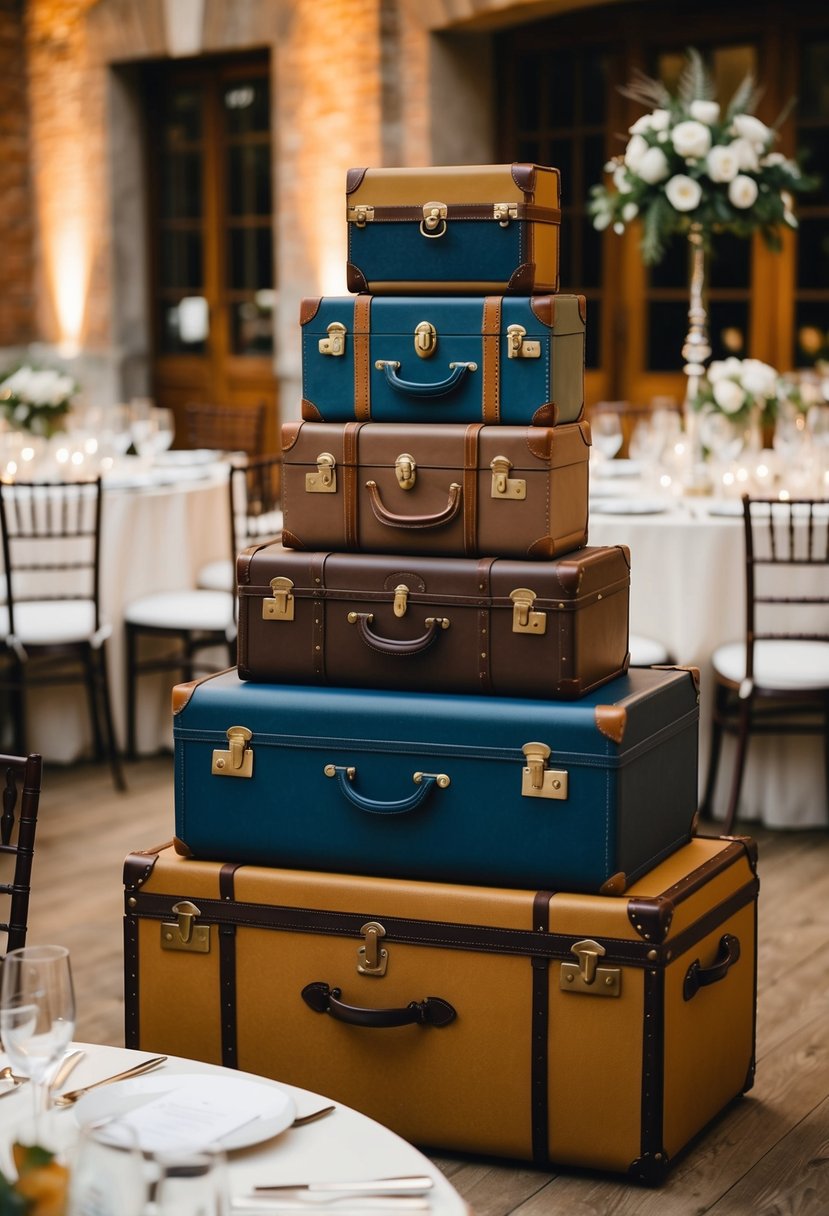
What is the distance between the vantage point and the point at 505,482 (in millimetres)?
2826

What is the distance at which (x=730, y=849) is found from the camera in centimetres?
296

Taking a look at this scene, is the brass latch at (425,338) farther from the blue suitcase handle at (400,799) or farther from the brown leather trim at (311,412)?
the blue suitcase handle at (400,799)

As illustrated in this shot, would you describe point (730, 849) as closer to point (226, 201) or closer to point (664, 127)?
point (664, 127)

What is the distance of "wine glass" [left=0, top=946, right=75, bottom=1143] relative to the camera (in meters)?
1.44

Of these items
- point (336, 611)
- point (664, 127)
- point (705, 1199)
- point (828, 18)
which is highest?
point (828, 18)

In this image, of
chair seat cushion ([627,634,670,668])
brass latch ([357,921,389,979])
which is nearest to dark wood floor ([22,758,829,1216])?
brass latch ([357,921,389,979])

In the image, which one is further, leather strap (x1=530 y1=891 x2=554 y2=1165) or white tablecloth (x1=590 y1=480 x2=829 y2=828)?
white tablecloth (x1=590 y1=480 x2=829 y2=828)

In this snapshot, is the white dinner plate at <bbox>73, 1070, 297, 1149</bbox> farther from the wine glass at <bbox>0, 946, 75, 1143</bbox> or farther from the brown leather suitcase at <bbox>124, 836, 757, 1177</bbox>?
the brown leather suitcase at <bbox>124, 836, 757, 1177</bbox>

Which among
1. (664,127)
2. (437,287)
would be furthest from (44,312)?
(437,287)

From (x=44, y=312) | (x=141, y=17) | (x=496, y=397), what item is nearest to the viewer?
(x=496, y=397)

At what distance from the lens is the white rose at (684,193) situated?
16.9ft

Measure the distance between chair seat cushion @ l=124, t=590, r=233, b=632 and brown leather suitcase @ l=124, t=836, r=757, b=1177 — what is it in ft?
8.25

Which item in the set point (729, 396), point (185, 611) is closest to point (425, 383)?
point (729, 396)

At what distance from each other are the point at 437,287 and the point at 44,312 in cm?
759
